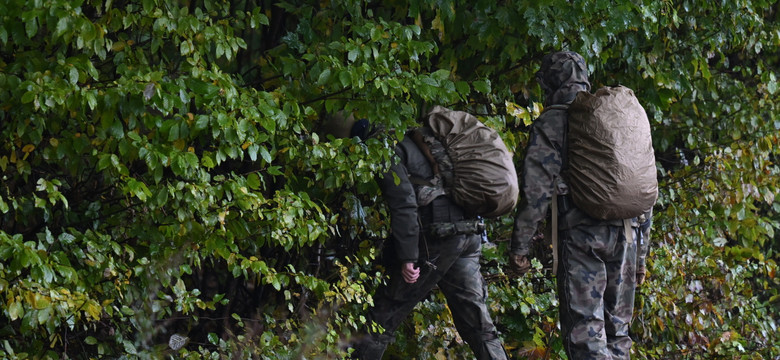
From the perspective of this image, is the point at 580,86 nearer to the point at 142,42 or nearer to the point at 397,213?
the point at 397,213

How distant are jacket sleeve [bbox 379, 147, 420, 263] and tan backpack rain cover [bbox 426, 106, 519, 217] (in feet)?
0.88

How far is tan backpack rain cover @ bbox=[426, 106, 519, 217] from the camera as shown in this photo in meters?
5.99

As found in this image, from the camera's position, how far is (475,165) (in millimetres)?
5996

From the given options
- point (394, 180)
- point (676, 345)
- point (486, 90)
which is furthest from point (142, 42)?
point (676, 345)

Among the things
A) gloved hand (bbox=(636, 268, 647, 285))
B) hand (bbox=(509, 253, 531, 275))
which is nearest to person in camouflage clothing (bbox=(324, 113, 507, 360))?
hand (bbox=(509, 253, 531, 275))

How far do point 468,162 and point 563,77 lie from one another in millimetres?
738

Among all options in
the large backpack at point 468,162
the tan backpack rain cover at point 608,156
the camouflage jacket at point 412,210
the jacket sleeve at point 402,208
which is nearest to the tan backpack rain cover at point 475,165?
the large backpack at point 468,162

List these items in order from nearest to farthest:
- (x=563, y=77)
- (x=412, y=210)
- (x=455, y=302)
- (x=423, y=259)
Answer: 1. (x=412, y=210)
2. (x=563, y=77)
3. (x=423, y=259)
4. (x=455, y=302)

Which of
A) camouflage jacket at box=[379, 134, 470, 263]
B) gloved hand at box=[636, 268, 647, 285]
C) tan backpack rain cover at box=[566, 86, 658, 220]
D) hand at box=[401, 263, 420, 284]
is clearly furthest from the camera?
gloved hand at box=[636, 268, 647, 285]

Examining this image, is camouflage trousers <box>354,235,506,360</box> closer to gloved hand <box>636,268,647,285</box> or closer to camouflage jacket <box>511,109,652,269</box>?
camouflage jacket <box>511,109,652,269</box>

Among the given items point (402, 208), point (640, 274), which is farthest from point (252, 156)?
point (640, 274)

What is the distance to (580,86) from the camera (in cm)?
612

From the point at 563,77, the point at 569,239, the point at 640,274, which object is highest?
the point at 563,77

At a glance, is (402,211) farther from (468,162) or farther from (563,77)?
(563,77)
